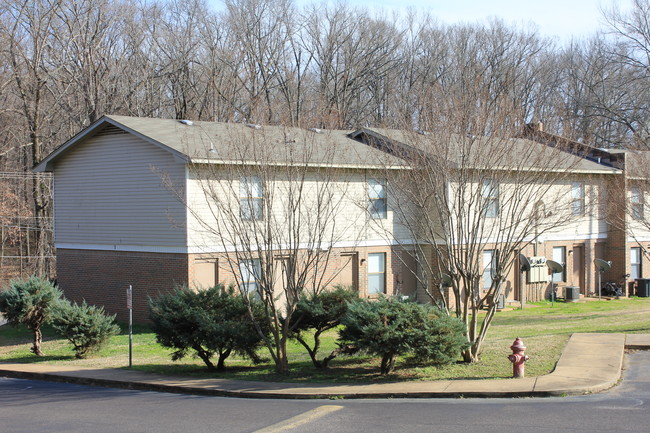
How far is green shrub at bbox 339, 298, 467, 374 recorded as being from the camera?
1401 centimetres

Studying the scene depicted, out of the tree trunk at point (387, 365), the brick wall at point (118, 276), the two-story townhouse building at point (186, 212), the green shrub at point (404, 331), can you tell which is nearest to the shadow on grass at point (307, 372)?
the tree trunk at point (387, 365)

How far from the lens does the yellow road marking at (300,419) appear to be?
10906mm

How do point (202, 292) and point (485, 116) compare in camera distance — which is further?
point (202, 292)

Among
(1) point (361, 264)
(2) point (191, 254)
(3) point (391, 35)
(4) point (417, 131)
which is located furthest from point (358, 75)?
(4) point (417, 131)

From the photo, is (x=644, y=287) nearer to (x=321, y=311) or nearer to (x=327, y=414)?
(x=321, y=311)

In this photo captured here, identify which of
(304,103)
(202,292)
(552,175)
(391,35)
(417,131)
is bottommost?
(202,292)

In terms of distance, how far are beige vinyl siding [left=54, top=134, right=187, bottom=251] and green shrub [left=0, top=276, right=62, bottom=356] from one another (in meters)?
4.61

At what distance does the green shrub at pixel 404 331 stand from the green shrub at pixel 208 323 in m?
2.46

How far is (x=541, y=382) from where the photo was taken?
1373 centimetres

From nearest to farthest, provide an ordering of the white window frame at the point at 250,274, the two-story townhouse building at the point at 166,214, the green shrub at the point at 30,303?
1. the white window frame at the point at 250,274
2. the green shrub at the point at 30,303
3. the two-story townhouse building at the point at 166,214

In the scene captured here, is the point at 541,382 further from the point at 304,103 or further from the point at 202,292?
the point at 304,103

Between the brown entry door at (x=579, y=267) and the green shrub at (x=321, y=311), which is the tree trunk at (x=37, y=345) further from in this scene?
the brown entry door at (x=579, y=267)

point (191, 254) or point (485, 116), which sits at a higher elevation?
point (485, 116)

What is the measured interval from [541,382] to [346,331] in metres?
3.78
